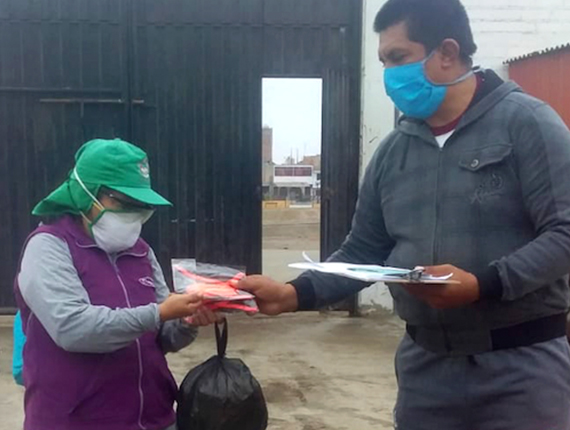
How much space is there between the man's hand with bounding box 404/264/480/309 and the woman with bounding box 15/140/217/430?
0.71 m

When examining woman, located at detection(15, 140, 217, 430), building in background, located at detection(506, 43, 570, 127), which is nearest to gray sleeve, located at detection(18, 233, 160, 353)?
woman, located at detection(15, 140, 217, 430)

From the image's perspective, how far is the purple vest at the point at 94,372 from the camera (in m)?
2.30

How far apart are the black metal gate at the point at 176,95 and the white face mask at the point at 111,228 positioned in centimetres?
500

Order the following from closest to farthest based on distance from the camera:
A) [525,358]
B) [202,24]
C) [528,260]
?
[528,260]
[525,358]
[202,24]

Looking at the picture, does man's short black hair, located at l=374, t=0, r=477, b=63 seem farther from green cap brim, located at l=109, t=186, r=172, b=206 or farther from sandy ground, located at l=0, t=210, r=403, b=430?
sandy ground, located at l=0, t=210, r=403, b=430

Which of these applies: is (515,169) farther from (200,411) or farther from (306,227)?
(306,227)

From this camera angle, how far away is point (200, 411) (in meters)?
2.45

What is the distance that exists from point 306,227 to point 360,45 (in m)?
8.07

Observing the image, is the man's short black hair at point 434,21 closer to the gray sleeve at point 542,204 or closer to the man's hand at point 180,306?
the gray sleeve at point 542,204

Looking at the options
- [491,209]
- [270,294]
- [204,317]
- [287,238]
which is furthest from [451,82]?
[287,238]

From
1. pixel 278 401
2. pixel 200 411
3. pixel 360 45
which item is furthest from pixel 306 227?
pixel 200 411

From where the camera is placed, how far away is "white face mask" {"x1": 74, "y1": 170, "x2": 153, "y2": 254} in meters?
2.40

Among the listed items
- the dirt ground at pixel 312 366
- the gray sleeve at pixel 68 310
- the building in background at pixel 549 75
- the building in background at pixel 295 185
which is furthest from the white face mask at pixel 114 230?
the building in background at pixel 295 185

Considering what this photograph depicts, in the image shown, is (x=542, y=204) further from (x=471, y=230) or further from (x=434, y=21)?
(x=434, y=21)
